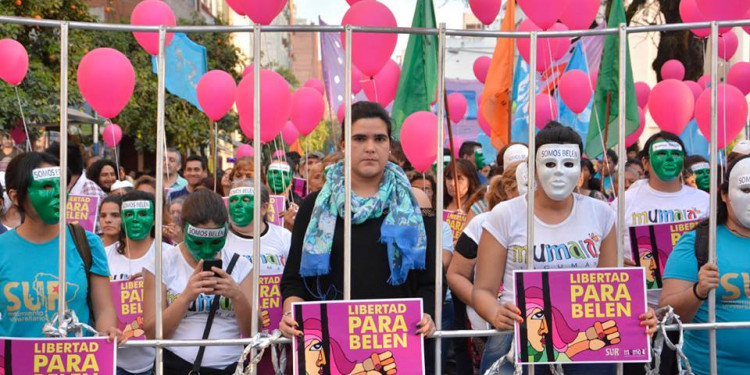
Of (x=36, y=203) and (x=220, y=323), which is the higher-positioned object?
(x=36, y=203)

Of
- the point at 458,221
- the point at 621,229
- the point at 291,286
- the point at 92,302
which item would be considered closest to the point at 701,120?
the point at 458,221

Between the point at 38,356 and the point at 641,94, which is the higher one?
the point at 641,94

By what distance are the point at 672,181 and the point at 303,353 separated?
3.28 m

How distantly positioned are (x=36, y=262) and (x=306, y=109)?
21.6 feet

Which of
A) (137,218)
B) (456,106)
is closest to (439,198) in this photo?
(137,218)

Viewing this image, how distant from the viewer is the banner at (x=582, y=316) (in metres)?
3.74

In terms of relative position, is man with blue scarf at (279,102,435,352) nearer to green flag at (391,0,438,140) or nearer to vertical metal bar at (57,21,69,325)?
vertical metal bar at (57,21,69,325)

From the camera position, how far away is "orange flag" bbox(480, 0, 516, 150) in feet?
31.2

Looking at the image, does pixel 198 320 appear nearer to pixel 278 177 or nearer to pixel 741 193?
pixel 741 193

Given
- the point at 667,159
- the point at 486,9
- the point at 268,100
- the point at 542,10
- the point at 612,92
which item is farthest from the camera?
the point at 612,92

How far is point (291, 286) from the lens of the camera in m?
4.09

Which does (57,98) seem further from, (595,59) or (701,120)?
(701,120)

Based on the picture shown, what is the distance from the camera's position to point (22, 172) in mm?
3949

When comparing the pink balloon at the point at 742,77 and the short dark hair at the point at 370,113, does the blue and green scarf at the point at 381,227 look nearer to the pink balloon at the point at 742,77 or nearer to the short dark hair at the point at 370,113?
the short dark hair at the point at 370,113
